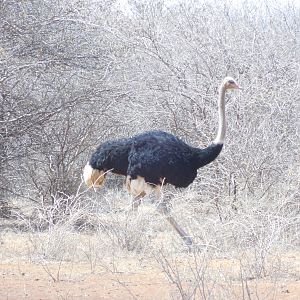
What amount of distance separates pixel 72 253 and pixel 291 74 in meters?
3.97

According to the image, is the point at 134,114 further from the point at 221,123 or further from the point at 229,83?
the point at 221,123

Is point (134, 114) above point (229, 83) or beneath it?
beneath

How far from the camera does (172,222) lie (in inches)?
338

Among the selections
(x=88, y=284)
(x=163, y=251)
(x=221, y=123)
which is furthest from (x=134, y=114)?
(x=88, y=284)

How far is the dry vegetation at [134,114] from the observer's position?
27.7ft

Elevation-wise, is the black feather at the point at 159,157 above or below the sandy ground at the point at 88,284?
above

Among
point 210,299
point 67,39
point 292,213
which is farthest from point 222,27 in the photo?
point 210,299

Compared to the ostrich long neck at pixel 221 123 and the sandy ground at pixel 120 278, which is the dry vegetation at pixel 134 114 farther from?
the ostrich long neck at pixel 221 123

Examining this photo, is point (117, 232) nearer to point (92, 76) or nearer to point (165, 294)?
point (165, 294)

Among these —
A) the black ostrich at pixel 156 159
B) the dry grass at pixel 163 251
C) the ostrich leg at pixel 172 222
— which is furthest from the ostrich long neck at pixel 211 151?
the ostrich leg at pixel 172 222

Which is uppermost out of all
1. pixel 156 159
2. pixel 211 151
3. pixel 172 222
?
pixel 211 151

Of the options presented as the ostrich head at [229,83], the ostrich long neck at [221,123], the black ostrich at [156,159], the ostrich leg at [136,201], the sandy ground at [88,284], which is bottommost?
the sandy ground at [88,284]

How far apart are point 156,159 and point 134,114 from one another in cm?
239

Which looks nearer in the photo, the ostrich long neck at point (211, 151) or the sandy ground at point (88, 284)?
the sandy ground at point (88, 284)
